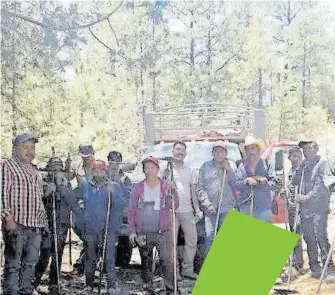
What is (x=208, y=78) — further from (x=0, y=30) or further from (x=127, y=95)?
(x=0, y=30)

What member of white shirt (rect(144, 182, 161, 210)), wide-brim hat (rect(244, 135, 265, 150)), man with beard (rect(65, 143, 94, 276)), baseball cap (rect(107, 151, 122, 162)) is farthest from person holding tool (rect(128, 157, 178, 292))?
wide-brim hat (rect(244, 135, 265, 150))

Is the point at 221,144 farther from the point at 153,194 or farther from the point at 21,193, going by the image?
the point at 21,193

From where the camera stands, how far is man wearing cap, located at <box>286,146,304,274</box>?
3.00 meters

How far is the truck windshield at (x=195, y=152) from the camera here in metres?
3.02

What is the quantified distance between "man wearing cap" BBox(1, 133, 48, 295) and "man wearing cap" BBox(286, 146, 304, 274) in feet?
3.38

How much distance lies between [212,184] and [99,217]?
0.50m

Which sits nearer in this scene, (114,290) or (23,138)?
(23,138)

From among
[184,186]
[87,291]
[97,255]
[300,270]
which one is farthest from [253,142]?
[87,291]

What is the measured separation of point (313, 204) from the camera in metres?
3.02

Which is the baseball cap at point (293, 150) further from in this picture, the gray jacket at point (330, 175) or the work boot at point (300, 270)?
the work boot at point (300, 270)

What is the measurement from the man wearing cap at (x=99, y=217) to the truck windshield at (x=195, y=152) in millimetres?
Result: 154

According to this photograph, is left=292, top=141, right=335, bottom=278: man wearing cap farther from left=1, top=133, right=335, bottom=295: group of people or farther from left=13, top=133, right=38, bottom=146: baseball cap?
left=13, top=133, right=38, bottom=146: baseball cap

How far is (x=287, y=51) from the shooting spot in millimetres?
2986

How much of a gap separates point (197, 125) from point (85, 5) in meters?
0.69
